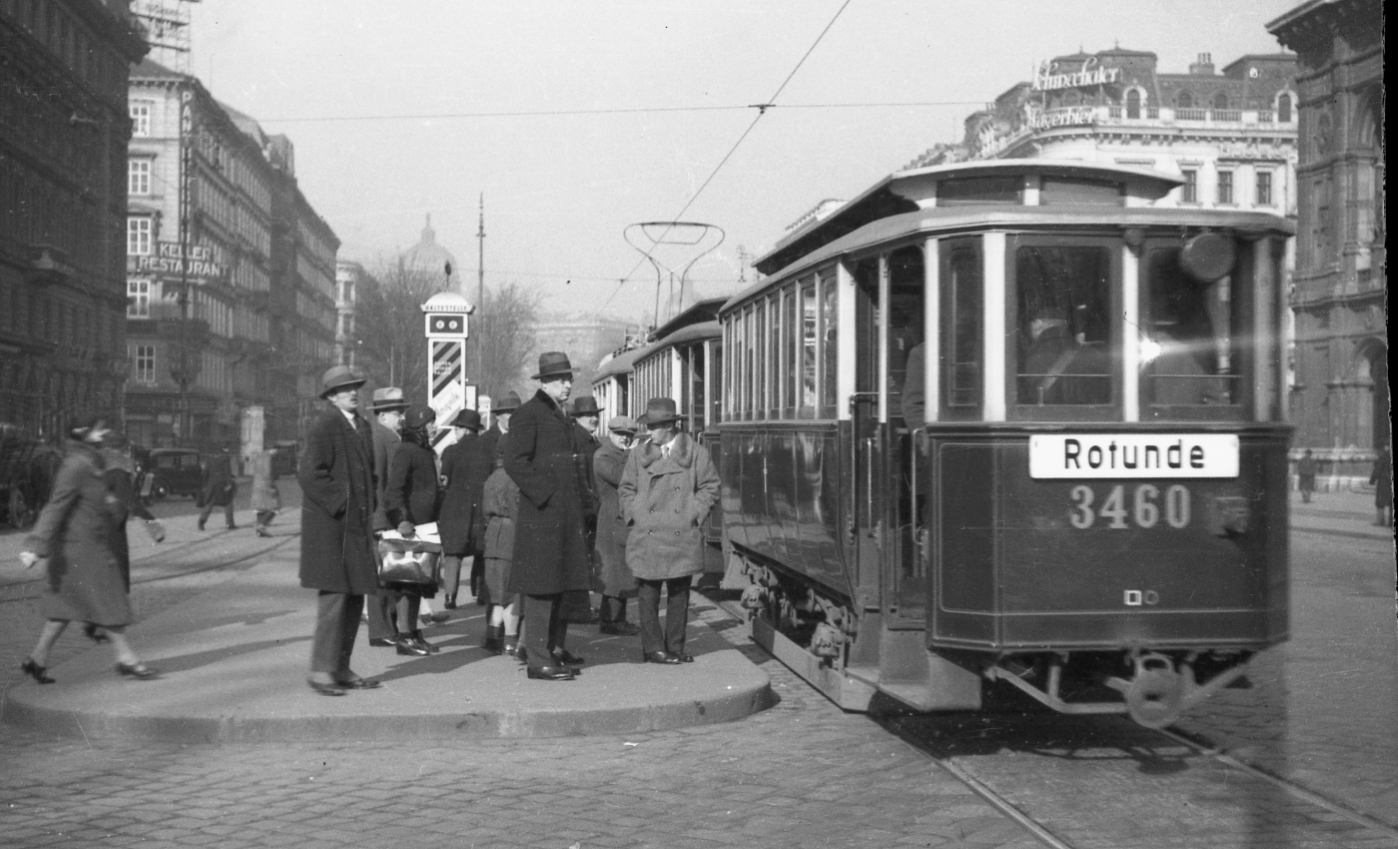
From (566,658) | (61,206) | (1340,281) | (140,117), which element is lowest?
(566,658)

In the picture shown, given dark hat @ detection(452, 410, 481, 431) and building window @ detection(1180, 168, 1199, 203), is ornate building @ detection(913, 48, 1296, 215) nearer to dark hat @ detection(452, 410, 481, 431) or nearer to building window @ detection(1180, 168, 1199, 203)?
building window @ detection(1180, 168, 1199, 203)

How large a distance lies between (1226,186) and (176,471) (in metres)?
30.7

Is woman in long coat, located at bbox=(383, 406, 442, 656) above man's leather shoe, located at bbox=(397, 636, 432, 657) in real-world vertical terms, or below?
above

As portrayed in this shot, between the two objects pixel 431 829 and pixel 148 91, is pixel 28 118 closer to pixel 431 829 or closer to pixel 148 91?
pixel 148 91

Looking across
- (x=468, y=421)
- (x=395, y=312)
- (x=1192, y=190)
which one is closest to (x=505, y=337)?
(x=395, y=312)

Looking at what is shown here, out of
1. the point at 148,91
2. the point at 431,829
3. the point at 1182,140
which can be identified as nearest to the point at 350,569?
the point at 431,829

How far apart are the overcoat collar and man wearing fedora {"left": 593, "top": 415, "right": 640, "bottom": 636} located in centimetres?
95

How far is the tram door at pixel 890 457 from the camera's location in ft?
26.5

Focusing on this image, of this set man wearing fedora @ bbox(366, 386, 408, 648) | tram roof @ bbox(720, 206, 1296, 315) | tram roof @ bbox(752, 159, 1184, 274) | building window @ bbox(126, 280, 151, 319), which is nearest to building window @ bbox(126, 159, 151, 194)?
building window @ bbox(126, 280, 151, 319)

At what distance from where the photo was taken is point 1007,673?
7305 mm

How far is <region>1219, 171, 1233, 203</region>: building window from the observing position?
28.0 metres

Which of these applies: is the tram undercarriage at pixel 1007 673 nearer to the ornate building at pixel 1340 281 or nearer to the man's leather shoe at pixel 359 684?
the man's leather shoe at pixel 359 684

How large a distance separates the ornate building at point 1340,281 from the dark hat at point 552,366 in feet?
91.3

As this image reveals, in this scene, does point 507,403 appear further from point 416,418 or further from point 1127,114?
point 1127,114
